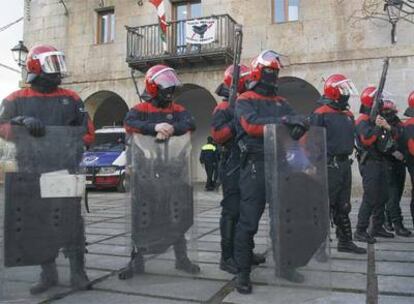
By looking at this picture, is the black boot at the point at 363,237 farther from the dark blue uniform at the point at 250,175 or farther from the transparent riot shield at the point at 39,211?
the transparent riot shield at the point at 39,211

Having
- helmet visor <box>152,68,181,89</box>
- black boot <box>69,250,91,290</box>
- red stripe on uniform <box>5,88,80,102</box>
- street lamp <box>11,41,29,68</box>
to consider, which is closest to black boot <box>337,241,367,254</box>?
helmet visor <box>152,68,181,89</box>

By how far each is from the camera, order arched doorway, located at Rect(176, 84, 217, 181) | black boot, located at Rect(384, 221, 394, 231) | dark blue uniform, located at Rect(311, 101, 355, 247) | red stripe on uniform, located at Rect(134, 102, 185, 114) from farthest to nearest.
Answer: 1. arched doorway, located at Rect(176, 84, 217, 181)
2. black boot, located at Rect(384, 221, 394, 231)
3. dark blue uniform, located at Rect(311, 101, 355, 247)
4. red stripe on uniform, located at Rect(134, 102, 185, 114)

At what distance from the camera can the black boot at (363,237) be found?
638 cm

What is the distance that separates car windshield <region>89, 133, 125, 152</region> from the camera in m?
15.3

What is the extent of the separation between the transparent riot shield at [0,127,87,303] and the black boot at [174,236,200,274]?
2.84ft

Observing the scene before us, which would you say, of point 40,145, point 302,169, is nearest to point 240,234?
point 302,169

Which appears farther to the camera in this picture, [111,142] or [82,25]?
[82,25]

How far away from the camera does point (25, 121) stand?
398cm

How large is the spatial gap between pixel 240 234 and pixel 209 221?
4.39 m

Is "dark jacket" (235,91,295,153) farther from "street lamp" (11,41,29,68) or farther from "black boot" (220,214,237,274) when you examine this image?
"street lamp" (11,41,29,68)

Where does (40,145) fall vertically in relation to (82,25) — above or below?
below

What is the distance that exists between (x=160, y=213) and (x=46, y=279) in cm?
109

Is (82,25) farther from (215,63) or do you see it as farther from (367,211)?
(367,211)

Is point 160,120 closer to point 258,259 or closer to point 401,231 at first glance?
point 258,259
